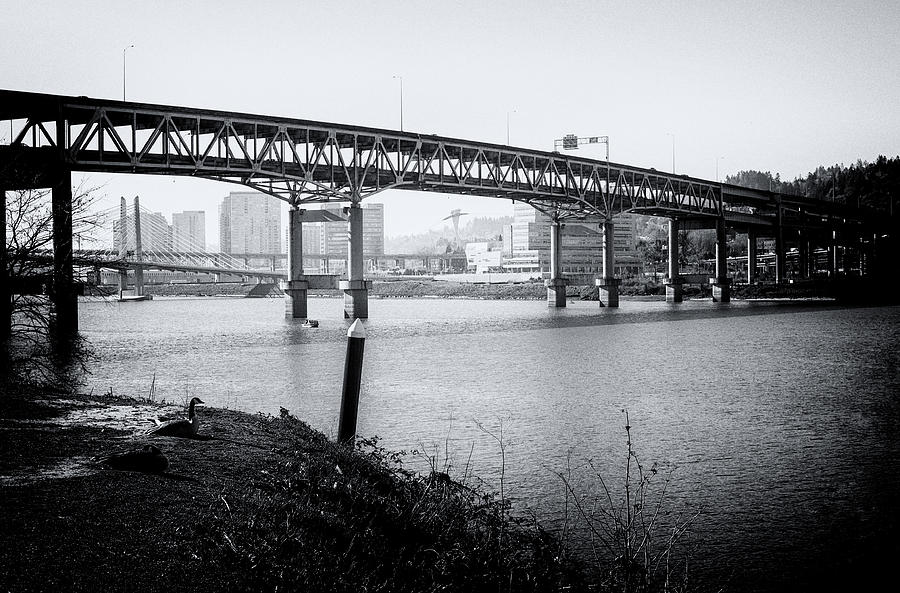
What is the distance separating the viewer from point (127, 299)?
15975cm

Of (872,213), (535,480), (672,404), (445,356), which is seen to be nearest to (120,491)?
(535,480)

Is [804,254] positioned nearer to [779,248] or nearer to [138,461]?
[779,248]

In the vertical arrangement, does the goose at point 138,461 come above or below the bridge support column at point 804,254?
below

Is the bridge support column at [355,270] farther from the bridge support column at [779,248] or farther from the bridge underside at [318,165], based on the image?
the bridge support column at [779,248]

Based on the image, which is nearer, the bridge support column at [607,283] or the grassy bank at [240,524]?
the grassy bank at [240,524]

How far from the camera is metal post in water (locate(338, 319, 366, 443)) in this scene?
17688 mm

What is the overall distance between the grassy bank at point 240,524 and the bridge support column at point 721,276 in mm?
123168

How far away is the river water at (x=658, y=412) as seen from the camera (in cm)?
1482

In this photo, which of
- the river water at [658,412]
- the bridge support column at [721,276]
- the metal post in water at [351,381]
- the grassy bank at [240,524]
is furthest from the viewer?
the bridge support column at [721,276]

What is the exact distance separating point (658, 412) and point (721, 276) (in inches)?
4489

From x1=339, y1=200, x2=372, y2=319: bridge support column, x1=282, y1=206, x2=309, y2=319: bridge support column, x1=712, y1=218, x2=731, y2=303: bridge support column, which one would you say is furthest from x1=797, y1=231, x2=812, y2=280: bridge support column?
x1=282, y1=206, x2=309, y2=319: bridge support column

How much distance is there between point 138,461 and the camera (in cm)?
1240

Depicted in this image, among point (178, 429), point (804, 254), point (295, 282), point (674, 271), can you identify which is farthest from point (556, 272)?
point (178, 429)

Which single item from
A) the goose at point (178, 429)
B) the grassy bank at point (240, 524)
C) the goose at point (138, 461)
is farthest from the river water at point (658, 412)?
the goose at point (138, 461)
